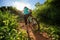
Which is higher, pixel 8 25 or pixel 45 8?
pixel 45 8

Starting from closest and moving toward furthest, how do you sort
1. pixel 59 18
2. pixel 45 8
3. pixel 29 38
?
pixel 59 18, pixel 45 8, pixel 29 38


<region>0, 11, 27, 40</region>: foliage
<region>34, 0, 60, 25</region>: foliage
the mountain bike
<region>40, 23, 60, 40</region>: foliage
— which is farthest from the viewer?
the mountain bike

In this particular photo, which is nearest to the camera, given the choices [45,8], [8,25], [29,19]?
[45,8]

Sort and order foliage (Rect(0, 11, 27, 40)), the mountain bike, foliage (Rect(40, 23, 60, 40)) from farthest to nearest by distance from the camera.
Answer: the mountain bike, foliage (Rect(40, 23, 60, 40)), foliage (Rect(0, 11, 27, 40))

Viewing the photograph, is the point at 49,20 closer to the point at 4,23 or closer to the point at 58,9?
the point at 58,9

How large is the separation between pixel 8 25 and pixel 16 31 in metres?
0.30

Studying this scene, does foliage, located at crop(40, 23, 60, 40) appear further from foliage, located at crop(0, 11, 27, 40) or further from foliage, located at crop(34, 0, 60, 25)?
foliage, located at crop(0, 11, 27, 40)

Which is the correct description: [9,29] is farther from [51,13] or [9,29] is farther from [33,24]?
[33,24]

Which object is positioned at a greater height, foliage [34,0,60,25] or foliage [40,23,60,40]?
foliage [34,0,60,25]

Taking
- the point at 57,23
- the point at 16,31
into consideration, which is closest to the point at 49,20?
the point at 57,23

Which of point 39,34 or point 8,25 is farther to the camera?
point 39,34

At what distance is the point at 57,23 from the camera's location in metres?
5.25

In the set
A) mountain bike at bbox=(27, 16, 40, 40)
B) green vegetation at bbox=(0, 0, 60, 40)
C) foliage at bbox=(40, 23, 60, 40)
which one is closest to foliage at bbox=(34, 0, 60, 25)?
green vegetation at bbox=(0, 0, 60, 40)

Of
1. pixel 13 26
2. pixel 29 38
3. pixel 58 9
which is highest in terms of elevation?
pixel 58 9
